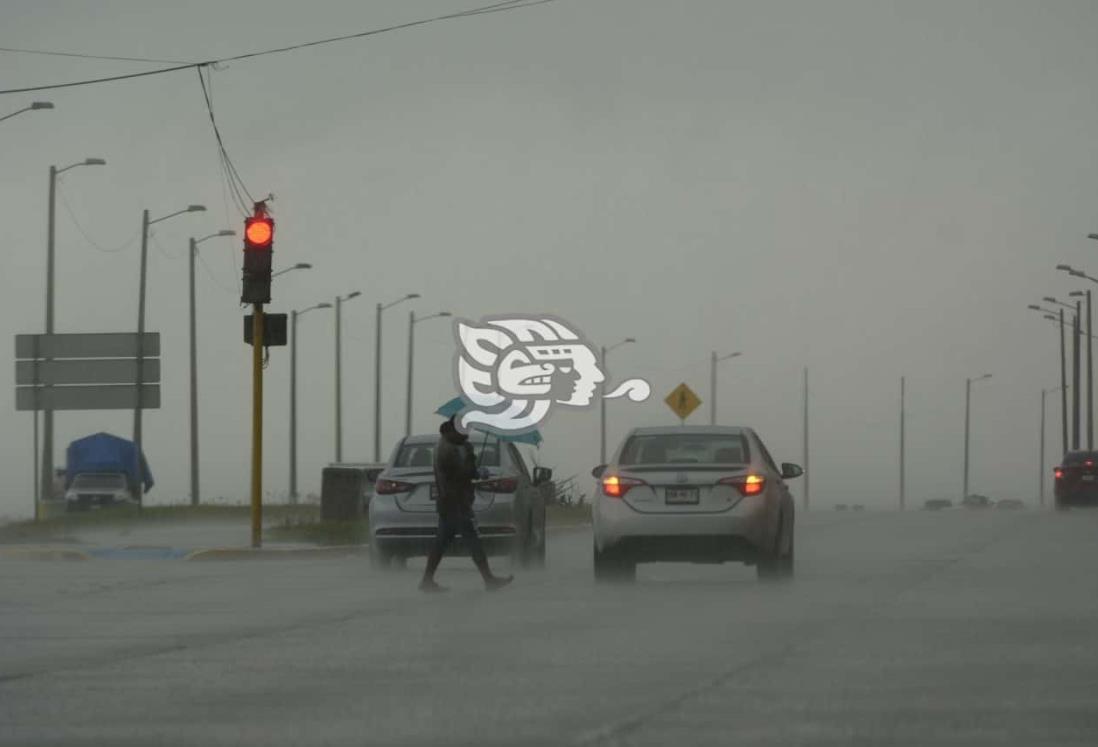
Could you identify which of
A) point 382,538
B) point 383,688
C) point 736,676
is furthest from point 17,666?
point 382,538

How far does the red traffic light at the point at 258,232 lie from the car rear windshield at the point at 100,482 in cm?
5053

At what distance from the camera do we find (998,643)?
1644 cm

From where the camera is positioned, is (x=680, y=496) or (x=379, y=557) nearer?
(x=680, y=496)

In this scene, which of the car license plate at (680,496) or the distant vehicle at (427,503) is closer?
the car license plate at (680,496)

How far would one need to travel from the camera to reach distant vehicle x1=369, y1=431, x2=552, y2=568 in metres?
27.6

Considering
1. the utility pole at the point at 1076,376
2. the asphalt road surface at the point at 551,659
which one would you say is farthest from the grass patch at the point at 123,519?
the utility pole at the point at 1076,376

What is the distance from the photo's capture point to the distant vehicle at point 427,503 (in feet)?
90.4

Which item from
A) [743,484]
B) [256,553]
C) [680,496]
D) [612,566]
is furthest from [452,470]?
[256,553]

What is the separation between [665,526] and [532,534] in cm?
479

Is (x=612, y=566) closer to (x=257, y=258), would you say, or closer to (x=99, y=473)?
(x=257, y=258)

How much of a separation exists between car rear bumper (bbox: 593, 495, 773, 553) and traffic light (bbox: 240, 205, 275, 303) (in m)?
7.93

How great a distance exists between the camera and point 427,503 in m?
27.6

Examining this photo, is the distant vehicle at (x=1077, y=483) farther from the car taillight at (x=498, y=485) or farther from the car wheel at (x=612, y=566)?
the car wheel at (x=612, y=566)

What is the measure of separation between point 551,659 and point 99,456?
68.8m
